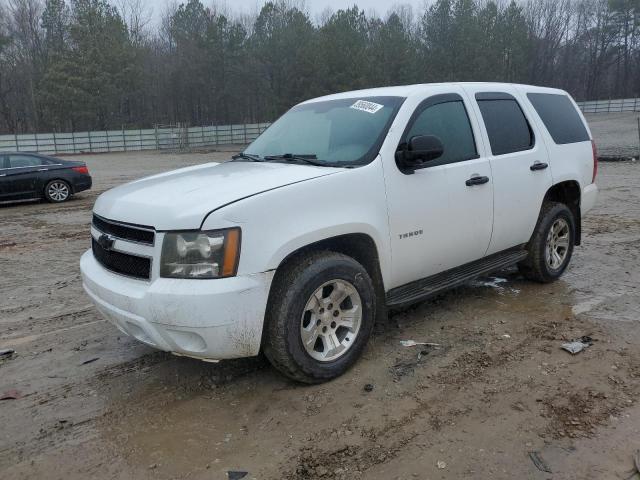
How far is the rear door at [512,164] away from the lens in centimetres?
463

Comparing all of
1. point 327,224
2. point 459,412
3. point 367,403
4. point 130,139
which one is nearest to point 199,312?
point 327,224

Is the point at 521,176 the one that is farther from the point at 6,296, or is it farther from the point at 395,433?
the point at 6,296

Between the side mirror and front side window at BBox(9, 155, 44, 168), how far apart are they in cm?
1210

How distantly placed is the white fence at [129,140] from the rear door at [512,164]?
37459mm

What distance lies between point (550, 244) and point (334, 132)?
276 centimetres

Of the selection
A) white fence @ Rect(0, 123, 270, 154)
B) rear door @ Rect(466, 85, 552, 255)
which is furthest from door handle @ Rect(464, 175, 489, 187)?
white fence @ Rect(0, 123, 270, 154)

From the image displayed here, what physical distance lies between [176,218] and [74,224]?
27.2 feet

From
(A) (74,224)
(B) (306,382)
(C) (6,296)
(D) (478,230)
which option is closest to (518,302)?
(D) (478,230)

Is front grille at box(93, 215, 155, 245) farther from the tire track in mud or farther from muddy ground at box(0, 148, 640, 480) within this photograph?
the tire track in mud

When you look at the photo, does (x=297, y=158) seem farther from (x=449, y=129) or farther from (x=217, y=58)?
(x=217, y=58)

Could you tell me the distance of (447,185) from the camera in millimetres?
4160

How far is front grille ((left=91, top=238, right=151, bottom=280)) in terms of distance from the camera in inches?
128

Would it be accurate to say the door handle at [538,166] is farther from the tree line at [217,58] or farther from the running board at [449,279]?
the tree line at [217,58]

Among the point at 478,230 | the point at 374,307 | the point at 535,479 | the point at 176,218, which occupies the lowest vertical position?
the point at 535,479
